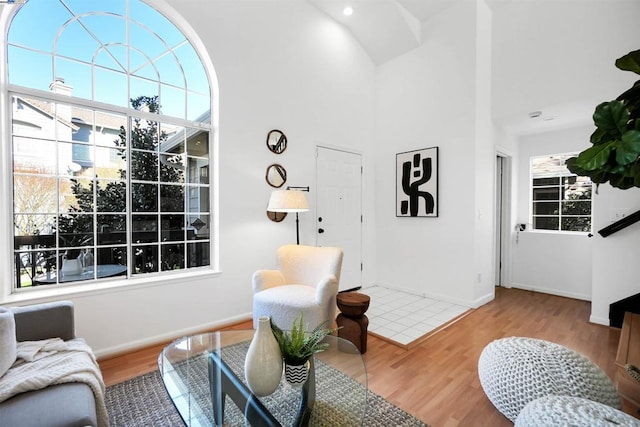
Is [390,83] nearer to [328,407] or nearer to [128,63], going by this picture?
[128,63]

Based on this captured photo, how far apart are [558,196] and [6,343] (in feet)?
19.0

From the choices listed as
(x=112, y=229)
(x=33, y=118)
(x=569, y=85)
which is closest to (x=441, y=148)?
(x=569, y=85)

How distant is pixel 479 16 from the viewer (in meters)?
3.52

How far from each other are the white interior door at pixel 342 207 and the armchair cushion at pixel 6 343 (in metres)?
2.86

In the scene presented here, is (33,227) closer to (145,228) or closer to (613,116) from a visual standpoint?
(145,228)

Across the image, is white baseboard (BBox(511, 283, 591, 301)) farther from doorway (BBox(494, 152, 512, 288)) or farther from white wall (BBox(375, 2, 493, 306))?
white wall (BBox(375, 2, 493, 306))

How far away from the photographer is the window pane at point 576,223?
3.97 m

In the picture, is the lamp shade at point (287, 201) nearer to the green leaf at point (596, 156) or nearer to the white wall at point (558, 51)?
the green leaf at point (596, 156)

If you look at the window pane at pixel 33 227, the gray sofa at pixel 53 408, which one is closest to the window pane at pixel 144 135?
the window pane at pixel 33 227

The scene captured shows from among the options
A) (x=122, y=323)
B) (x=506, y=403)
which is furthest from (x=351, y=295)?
(x=122, y=323)

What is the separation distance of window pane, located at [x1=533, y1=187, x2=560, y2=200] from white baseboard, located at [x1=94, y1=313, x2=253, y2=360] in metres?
4.51

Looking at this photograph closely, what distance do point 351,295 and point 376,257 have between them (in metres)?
2.03

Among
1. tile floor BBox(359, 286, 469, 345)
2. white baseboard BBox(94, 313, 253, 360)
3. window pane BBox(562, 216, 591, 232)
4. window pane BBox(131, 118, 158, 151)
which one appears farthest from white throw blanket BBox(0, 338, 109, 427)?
window pane BBox(562, 216, 591, 232)

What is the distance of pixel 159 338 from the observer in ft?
8.63
